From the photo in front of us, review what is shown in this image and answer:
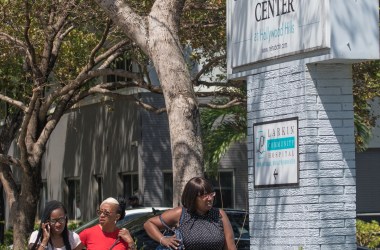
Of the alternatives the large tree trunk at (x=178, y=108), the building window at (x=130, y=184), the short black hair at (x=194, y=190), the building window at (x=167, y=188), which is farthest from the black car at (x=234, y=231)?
the building window at (x=130, y=184)

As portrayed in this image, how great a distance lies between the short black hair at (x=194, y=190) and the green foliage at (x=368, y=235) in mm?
13039

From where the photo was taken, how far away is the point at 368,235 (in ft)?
71.3

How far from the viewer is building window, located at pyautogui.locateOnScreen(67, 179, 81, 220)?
32.9 metres

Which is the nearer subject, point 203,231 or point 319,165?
point 203,231

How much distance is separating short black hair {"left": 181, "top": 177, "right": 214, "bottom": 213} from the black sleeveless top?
4.0 inches

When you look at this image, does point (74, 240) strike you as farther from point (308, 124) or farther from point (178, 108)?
point (178, 108)

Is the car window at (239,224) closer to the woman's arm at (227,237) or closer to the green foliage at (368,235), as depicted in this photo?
the woman's arm at (227,237)

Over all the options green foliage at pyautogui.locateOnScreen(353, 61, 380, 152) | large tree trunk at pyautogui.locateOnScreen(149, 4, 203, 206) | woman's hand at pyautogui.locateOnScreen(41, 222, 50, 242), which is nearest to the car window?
large tree trunk at pyautogui.locateOnScreen(149, 4, 203, 206)

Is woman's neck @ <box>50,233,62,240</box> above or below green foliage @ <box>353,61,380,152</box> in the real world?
below

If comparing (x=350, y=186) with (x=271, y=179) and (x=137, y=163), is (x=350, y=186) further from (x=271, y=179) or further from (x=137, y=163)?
(x=137, y=163)

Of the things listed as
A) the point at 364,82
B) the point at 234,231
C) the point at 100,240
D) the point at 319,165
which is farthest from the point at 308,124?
Answer: the point at 364,82

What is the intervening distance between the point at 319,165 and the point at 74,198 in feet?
78.2

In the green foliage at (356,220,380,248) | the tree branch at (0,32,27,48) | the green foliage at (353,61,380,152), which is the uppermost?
the tree branch at (0,32,27,48)

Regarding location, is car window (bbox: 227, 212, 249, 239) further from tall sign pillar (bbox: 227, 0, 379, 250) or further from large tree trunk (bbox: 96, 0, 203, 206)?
tall sign pillar (bbox: 227, 0, 379, 250)
